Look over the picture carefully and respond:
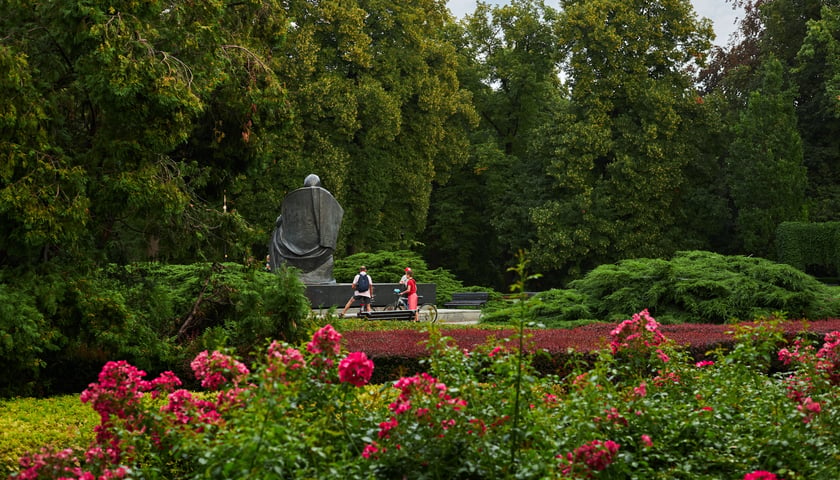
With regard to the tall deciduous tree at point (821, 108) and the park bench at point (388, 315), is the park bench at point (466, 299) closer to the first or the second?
the park bench at point (388, 315)

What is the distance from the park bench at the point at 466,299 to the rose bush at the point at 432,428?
17.9 metres

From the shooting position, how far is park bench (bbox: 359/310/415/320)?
16.8 meters

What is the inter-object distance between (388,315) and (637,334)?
11.8m

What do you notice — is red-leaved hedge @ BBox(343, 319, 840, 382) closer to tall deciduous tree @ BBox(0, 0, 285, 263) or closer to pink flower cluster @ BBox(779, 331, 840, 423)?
pink flower cluster @ BBox(779, 331, 840, 423)

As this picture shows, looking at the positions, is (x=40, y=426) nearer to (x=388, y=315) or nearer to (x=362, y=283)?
(x=388, y=315)

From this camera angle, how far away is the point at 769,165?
27.8m

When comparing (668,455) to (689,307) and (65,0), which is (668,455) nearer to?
(65,0)

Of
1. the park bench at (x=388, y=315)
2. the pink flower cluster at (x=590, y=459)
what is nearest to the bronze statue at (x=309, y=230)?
the park bench at (x=388, y=315)

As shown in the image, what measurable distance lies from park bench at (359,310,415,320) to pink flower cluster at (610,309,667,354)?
11.5m

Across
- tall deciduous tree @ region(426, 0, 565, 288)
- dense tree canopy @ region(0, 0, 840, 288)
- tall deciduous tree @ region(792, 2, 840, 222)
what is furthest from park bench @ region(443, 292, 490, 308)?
tall deciduous tree @ region(792, 2, 840, 222)

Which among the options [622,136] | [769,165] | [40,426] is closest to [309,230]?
[40,426]

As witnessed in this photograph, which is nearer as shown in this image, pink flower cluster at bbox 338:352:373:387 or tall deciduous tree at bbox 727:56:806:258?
pink flower cluster at bbox 338:352:373:387

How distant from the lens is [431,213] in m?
34.3

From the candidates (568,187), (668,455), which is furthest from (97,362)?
(568,187)
